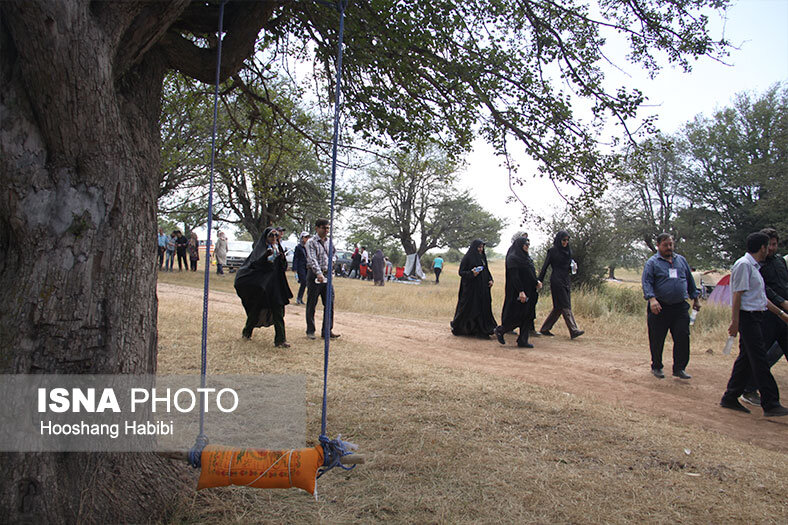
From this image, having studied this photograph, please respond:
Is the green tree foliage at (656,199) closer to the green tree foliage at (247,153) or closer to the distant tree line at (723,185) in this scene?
the distant tree line at (723,185)

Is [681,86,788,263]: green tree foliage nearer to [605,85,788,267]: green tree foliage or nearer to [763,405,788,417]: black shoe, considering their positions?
[605,85,788,267]: green tree foliage

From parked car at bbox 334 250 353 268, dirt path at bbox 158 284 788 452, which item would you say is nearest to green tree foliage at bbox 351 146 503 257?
parked car at bbox 334 250 353 268

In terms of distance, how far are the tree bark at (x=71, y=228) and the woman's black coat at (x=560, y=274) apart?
866 centimetres

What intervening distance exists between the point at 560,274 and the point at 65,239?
926cm

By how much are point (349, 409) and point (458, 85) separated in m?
3.33

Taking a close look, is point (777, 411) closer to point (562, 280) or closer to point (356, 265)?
point (562, 280)

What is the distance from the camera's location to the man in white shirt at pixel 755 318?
555 centimetres

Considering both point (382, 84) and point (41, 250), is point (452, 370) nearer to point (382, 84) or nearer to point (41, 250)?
point (382, 84)

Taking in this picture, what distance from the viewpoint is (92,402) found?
8.72ft

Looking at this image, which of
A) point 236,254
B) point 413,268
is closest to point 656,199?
point 413,268

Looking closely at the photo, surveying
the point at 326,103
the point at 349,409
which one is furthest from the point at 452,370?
the point at 326,103

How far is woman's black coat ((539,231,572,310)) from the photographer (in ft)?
34.0

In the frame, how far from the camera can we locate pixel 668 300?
708 cm

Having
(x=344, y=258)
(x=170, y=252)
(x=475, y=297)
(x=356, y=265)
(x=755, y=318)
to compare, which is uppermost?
(x=344, y=258)
